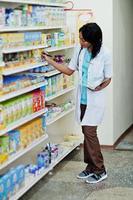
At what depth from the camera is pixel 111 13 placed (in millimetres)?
5934

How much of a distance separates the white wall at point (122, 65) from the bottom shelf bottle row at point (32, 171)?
37.1 inches

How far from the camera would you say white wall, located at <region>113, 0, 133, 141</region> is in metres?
6.26

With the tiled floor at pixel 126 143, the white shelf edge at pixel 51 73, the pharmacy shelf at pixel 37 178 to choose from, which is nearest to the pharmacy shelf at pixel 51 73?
the white shelf edge at pixel 51 73

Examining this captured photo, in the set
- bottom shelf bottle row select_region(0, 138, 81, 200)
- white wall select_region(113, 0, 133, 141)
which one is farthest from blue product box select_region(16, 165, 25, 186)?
white wall select_region(113, 0, 133, 141)

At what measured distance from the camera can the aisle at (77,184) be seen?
4.52 m

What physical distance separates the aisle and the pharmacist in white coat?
0.48 ft

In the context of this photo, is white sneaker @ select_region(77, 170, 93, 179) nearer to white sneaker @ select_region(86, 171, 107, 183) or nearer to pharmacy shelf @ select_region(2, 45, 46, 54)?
white sneaker @ select_region(86, 171, 107, 183)

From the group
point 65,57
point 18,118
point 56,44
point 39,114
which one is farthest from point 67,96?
point 18,118

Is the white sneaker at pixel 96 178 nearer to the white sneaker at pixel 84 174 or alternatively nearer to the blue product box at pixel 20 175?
the white sneaker at pixel 84 174

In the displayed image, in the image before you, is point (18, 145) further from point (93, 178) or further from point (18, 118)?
point (93, 178)

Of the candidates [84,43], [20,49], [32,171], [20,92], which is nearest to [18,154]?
[32,171]

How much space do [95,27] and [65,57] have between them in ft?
4.51

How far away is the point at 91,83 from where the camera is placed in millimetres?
4762

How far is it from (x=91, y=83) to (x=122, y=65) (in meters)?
2.04
